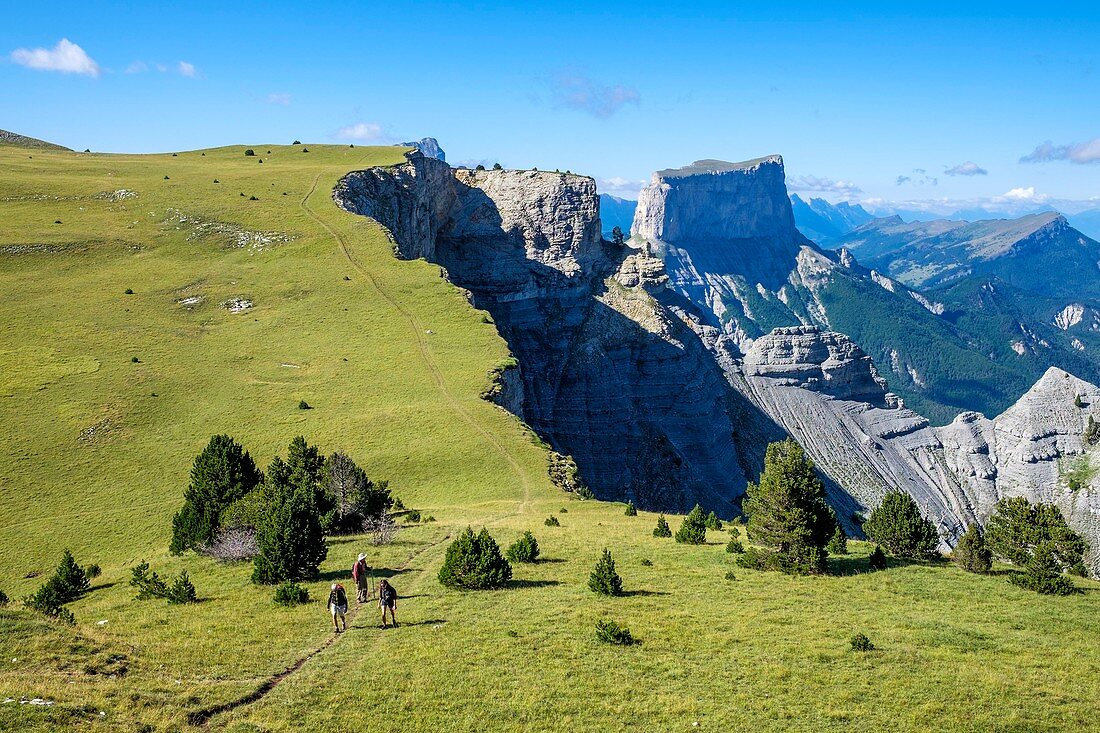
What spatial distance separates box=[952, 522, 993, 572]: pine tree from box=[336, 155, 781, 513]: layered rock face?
3017 inches

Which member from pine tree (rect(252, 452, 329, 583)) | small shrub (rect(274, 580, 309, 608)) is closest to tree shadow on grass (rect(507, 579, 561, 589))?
small shrub (rect(274, 580, 309, 608))

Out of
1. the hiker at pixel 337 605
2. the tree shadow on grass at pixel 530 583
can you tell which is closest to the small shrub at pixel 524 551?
the tree shadow on grass at pixel 530 583

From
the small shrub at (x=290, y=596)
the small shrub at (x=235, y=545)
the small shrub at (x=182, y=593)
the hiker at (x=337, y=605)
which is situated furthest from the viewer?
the small shrub at (x=235, y=545)

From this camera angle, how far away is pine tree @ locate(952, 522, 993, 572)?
35.9 m

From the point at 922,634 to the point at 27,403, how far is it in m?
66.3

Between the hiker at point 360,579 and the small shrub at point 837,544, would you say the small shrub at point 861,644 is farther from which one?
the hiker at point 360,579

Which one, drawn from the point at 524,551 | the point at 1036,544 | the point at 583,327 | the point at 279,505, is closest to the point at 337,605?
the point at 279,505

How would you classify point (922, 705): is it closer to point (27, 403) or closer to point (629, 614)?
point (629, 614)

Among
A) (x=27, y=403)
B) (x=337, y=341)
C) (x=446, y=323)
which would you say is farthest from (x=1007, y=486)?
(x=27, y=403)

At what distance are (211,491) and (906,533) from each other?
3595 cm

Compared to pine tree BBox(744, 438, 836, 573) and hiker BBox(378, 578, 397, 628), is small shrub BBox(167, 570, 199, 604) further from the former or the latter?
pine tree BBox(744, 438, 836, 573)

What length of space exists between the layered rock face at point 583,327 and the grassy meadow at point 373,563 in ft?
106

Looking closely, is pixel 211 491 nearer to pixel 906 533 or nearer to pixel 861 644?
pixel 861 644

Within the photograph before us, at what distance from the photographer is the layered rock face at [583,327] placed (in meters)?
125
